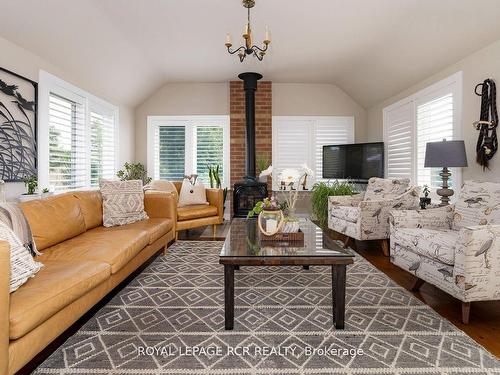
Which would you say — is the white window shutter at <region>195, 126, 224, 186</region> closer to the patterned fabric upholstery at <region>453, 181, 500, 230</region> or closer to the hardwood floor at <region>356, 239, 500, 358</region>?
the hardwood floor at <region>356, 239, 500, 358</region>

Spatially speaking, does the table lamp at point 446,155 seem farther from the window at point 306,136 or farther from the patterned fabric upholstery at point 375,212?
the window at point 306,136

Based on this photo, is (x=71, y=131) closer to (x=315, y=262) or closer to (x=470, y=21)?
(x=315, y=262)

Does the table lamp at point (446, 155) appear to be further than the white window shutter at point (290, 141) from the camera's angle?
No

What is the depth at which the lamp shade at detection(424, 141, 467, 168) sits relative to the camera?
3055 mm

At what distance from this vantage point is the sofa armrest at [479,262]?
191 centimetres

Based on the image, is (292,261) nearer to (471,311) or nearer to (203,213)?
(471,311)

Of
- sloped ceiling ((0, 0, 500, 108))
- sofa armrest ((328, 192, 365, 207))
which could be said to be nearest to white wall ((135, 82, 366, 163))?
sloped ceiling ((0, 0, 500, 108))

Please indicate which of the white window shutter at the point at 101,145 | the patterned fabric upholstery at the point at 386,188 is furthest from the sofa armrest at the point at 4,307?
the patterned fabric upholstery at the point at 386,188

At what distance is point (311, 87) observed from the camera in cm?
601

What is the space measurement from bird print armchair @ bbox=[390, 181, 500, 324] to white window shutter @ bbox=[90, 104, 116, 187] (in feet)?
13.4

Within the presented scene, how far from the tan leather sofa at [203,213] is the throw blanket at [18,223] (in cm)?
217

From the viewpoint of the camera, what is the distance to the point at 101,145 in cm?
483

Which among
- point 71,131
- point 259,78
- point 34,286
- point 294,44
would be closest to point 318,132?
point 259,78

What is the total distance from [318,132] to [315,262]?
177 inches
